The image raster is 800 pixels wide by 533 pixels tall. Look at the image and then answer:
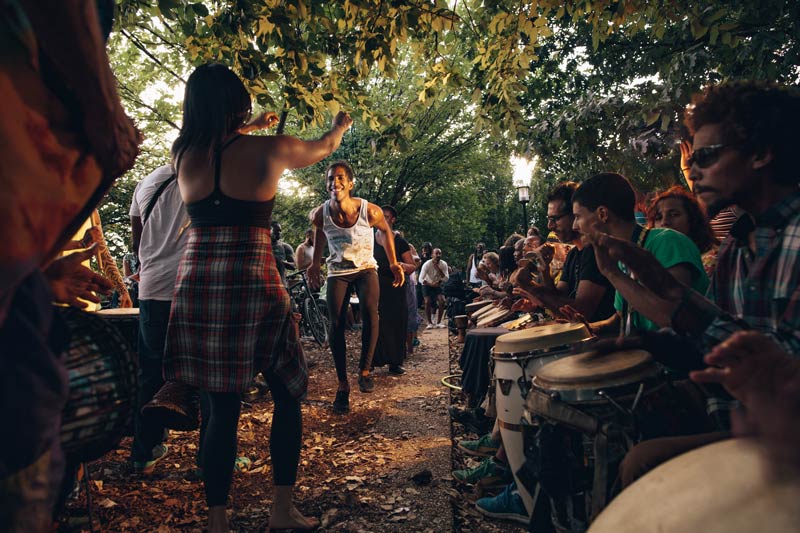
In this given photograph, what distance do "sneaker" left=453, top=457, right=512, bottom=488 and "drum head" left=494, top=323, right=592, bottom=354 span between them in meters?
0.91

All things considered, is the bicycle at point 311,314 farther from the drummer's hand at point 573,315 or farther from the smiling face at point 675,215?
the drummer's hand at point 573,315

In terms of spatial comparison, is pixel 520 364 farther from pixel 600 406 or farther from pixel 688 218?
pixel 688 218

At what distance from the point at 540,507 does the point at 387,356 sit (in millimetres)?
4867

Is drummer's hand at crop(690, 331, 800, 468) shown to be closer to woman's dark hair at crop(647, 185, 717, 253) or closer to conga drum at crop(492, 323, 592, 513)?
conga drum at crop(492, 323, 592, 513)

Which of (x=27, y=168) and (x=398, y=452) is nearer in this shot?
(x=27, y=168)

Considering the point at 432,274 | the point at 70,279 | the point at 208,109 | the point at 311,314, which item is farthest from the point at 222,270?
the point at 432,274

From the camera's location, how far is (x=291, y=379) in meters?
2.57

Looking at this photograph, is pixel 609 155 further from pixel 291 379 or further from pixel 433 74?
pixel 291 379

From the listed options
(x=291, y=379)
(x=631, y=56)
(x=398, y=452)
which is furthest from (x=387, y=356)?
(x=631, y=56)

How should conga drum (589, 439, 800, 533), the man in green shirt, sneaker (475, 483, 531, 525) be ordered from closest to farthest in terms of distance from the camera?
1. conga drum (589, 439, 800, 533)
2. the man in green shirt
3. sneaker (475, 483, 531, 525)

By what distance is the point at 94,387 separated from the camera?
1.30 metres

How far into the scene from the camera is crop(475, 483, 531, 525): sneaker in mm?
2779

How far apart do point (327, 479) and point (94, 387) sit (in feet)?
8.02

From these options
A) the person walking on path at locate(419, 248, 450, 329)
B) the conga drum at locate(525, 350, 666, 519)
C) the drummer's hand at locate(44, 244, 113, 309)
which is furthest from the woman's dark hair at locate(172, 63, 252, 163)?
the person walking on path at locate(419, 248, 450, 329)
